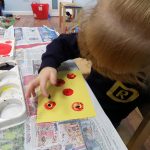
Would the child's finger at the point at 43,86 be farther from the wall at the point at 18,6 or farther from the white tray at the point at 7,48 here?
the wall at the point at 18,6

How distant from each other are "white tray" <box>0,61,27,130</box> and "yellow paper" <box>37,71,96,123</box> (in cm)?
4

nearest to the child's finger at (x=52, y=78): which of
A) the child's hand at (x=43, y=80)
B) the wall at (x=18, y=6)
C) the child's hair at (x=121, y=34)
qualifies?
the child's hand at (x=43, y=80)

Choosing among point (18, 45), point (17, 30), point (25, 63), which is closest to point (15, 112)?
point (25, 63)

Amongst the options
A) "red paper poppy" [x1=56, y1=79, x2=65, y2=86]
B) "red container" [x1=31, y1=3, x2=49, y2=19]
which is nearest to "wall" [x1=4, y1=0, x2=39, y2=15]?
"red container" [x1=31, y1=3, x2=49, y2=19]

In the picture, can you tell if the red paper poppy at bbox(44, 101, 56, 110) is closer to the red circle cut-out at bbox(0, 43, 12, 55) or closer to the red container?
the red circle cut-out at bbox(0, 43, 12, 55)

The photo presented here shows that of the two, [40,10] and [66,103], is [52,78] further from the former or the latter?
[40,10]

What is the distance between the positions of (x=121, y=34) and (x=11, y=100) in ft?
0.83

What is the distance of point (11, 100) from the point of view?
0.42m

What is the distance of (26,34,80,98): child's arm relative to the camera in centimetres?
44

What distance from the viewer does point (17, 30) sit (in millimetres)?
741

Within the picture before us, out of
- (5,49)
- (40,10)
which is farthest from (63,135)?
(40,10)

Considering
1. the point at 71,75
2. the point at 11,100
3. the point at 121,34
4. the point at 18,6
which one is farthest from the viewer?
the point at 18,6

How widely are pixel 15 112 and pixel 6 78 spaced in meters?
0.12

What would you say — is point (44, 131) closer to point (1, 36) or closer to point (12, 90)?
point (12, 90)
